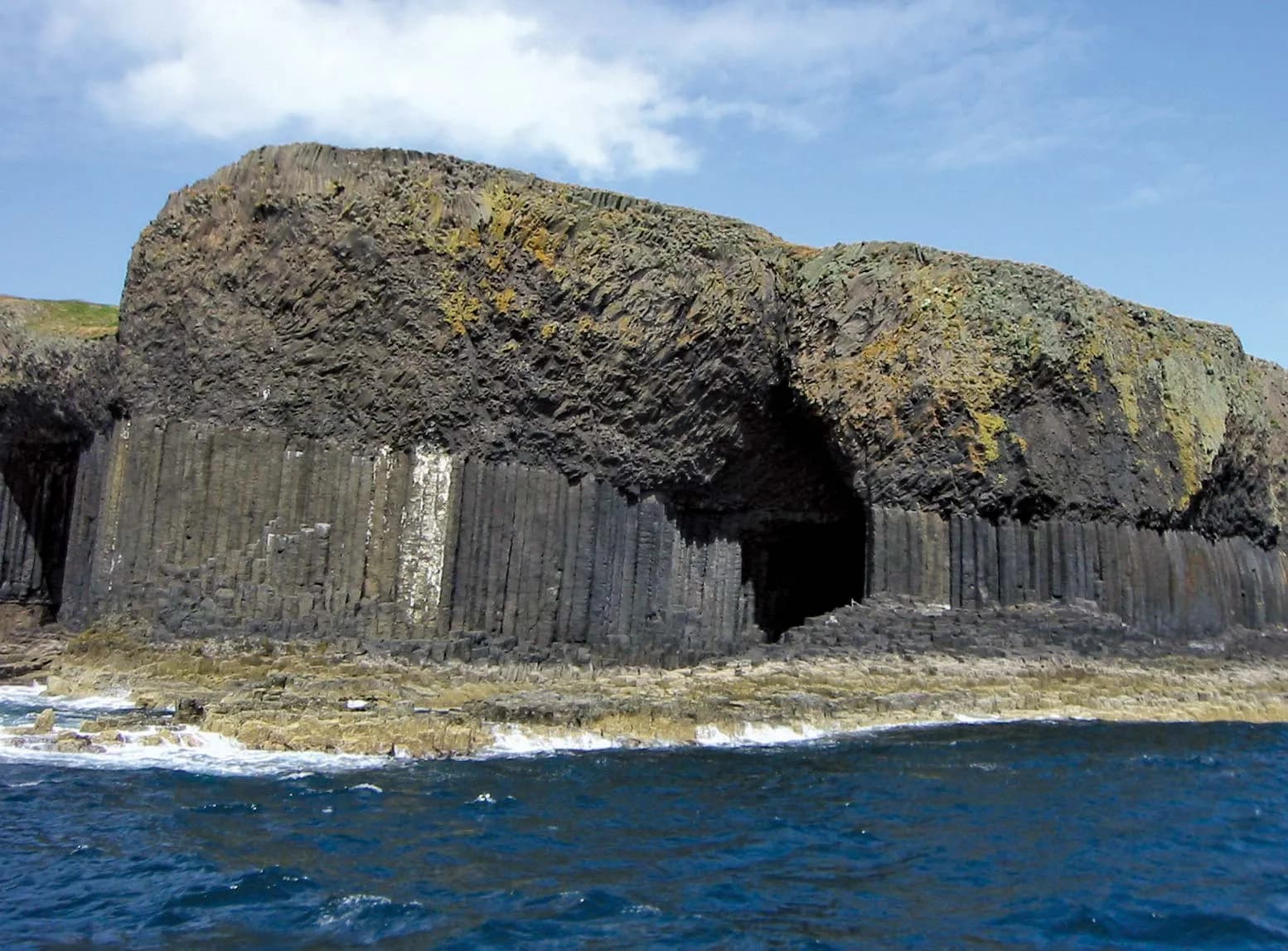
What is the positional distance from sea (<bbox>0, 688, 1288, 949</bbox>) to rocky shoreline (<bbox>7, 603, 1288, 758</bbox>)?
546 millimetres

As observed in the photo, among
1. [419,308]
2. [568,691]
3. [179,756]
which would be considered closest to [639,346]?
[419,308]

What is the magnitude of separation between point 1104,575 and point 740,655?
719 centimetres

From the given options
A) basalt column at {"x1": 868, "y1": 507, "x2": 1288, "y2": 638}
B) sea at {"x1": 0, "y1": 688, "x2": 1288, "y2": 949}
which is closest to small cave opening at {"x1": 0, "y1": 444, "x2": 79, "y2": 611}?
sea at {"x1": 0, "y1": 688, "x2": 1288, "y2": 949}

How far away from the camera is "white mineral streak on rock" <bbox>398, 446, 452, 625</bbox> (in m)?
20.5

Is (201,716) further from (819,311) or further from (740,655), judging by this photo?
(819,311)

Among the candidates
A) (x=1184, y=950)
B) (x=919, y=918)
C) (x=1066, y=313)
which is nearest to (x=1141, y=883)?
(x=1184, y=950)

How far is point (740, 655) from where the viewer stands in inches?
876

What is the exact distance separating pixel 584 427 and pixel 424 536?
11.3 feet

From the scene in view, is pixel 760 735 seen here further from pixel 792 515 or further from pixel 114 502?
pixel 114 502

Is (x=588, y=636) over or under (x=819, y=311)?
under

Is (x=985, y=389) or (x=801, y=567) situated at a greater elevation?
(x=985, y=389)

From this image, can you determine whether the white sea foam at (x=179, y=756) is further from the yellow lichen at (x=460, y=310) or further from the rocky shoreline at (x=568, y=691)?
the yellow lichen at (x=460, y=310)

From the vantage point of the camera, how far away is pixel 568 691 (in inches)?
763

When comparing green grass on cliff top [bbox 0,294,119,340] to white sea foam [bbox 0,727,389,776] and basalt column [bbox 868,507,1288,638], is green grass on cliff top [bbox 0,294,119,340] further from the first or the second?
basalt column [bbox 868,507,1288,638]
